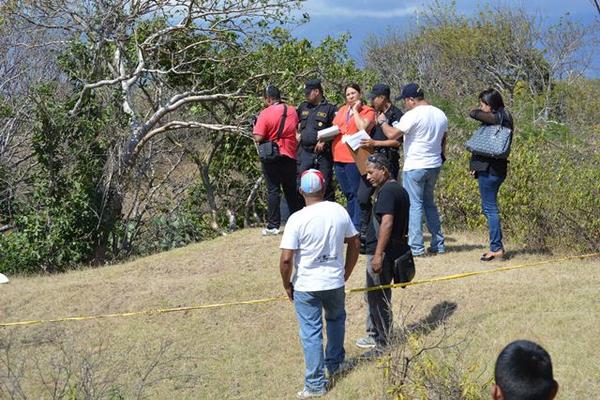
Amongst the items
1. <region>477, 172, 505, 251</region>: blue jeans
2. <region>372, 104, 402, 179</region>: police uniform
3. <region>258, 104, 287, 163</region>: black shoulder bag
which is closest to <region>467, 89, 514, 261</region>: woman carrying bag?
<region>477, 172, 505, 251</region>: blue jeans

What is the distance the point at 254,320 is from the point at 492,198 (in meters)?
2.70

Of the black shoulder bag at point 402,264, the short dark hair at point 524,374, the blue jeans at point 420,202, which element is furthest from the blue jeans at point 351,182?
the short dark hair at point 524,374

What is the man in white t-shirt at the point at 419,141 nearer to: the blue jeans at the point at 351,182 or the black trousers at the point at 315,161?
the blue jeans at the point at 351,182

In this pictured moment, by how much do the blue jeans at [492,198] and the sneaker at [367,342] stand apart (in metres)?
2.22

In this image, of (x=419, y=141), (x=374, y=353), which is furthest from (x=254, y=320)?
(x=419, y=141)

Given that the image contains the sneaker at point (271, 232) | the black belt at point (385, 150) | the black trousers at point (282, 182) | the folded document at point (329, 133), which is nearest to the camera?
the black belt at point (385, 150)

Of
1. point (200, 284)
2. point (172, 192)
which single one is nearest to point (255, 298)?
point (200, 284)

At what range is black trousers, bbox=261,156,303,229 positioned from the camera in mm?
10156

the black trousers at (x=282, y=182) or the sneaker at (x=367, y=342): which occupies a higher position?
the black trousers at (x=282, y=182)

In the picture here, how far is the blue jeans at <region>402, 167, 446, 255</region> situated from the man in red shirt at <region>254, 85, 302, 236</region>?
1827mm

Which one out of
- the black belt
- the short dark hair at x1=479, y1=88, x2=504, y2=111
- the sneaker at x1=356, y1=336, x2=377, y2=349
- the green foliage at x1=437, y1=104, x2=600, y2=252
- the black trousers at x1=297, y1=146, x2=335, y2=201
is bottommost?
the sneaker at x1=356, y1=336, x2=377, y2=349

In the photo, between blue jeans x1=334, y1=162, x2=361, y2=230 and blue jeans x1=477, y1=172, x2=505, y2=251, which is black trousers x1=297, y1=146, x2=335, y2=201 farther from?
blue jeans x1=477, y1=172, x2=505, y2=251

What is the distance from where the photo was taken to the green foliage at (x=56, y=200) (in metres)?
11.9

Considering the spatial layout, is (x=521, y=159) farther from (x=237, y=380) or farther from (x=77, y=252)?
(x=77, y=252)
